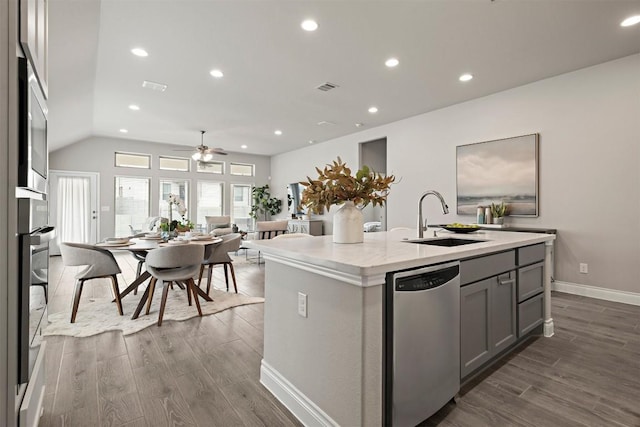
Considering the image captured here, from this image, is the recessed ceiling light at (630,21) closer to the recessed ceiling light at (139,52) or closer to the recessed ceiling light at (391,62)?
the recessed ceiling light at (391,62)

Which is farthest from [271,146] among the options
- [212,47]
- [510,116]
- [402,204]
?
[510,116]

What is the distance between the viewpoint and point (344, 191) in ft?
6.41

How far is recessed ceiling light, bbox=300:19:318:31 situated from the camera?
303cm

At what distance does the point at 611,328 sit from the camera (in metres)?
2.97

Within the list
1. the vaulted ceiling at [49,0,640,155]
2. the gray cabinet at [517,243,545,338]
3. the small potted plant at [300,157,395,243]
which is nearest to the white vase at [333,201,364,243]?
the small potted plant at [300,157,395,243]

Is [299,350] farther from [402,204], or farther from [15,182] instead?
[402,204]

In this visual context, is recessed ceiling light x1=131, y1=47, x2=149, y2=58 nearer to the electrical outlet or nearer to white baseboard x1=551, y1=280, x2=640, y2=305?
the electrical outlet

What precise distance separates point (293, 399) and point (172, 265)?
6.32 ft

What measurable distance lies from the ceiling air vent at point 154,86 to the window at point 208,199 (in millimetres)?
4959

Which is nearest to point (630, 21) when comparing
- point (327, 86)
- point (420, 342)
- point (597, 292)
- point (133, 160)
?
point (597, 292)

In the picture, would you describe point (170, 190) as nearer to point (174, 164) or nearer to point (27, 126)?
point (174, 164)

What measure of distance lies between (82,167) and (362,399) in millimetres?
9052

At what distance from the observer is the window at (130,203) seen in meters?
8.31

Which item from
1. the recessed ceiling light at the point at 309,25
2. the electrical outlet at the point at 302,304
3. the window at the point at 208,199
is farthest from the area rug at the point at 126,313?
the window at the point at 208,199
